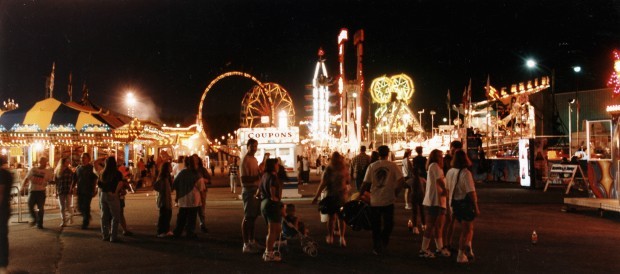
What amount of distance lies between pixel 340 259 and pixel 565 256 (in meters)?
3.36

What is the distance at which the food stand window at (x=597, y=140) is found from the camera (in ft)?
59.9

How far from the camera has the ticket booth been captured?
22.4 meters

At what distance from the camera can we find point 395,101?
7262 centimetres

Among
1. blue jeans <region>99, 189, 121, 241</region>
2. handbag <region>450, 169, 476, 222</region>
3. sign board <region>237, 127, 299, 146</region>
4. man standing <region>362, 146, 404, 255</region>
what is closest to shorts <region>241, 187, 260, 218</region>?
man standing <region>362, 146, 404, 255</region>

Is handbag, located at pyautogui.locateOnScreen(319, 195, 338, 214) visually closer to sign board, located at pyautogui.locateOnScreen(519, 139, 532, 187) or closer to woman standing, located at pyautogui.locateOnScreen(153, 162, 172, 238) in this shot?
woman standing, located at pyautogui.locateOnScreen(153, 162, 172, 238)

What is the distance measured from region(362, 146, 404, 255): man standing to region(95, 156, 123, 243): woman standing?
4886 mm

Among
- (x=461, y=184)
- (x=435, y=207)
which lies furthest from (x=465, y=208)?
(x=435, y=207)

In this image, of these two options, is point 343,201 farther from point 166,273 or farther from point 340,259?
point 166,273

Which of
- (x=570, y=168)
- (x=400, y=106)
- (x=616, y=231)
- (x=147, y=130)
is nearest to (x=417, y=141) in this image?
(x=400, y=106)

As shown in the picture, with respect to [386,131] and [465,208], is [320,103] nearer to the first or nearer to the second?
[386,131]

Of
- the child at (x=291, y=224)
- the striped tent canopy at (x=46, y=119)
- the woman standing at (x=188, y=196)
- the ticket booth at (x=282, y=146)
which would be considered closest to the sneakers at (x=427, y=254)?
the child at (x=291, y=224)

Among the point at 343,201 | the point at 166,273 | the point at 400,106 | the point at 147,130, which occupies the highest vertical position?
the point at 400,106

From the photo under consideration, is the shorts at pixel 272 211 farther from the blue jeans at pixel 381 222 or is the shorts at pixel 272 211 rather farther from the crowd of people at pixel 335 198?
the blue jeans at pixel 381 222

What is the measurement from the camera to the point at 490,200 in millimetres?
20250
